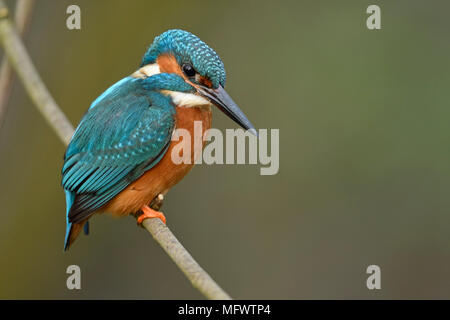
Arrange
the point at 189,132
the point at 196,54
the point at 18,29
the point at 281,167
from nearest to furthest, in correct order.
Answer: the point at 18,29 < the point at 196,54 < the point at 189,132 < the point at 281,167

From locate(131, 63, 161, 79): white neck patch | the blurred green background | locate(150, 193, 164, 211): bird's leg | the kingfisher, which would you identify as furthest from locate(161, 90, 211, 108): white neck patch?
the blurred green background

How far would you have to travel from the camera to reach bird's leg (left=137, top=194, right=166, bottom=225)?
274 centimetres

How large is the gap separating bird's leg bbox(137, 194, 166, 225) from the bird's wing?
0.14 meters

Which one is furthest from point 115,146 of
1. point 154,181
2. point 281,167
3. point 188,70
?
point 281,167

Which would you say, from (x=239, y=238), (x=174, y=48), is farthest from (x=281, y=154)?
(x=174, y=48)

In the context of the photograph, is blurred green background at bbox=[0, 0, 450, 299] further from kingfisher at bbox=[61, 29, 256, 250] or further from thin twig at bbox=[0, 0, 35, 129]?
thin twig at bbox=[0, 0, 35, 129]

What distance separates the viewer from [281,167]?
4.49 meters

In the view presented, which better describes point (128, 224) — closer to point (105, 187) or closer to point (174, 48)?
point (105, 187)

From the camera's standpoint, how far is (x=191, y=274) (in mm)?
2025

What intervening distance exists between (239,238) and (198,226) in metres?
0.28

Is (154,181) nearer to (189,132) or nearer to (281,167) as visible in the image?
(189,132)

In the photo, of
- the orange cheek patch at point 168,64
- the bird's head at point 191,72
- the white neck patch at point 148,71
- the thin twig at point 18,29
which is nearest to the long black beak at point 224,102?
the bird's head at point 191,72

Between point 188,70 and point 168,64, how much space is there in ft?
0.38

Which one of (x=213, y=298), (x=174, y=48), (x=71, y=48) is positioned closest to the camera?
(x=213, y=298)
